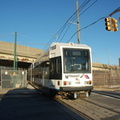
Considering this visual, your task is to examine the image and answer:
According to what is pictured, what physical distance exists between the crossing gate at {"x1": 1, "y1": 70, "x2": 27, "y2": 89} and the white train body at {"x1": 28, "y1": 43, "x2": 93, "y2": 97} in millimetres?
9996

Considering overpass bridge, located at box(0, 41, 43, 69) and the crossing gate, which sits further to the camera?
overpass bridge, located at box(0, 41, 43, 69)

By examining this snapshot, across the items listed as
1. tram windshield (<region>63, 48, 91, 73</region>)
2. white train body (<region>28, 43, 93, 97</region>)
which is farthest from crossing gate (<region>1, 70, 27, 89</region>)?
tram windshield (<region>63, 48, 91, 73</region>)

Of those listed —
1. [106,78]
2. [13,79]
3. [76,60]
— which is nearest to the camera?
Answer: [76,60]

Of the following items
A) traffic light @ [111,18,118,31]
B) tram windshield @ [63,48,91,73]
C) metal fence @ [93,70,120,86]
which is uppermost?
traffic light @ [111,18,118,31]

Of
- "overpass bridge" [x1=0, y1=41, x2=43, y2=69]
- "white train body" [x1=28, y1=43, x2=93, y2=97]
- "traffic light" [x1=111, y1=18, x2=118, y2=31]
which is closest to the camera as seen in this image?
"white train body" [x1=28, y1=43, x2=93, y2=97]

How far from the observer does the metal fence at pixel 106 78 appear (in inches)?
963

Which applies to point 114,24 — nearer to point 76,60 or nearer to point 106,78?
point 76,60

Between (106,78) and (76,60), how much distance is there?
53.9 feet

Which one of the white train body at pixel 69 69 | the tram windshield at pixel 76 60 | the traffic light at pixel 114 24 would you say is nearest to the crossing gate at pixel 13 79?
the white train body at pixel 69 69

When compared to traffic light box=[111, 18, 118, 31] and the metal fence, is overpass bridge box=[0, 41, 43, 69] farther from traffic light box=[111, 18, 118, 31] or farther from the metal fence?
traffic light box=[111, 18, 118, 31]

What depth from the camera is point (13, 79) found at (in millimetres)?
19797

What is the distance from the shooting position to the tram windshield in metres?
9.81

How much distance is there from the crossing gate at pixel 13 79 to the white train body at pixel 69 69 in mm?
9996

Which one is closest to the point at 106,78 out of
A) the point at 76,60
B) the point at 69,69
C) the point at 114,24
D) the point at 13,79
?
the point at 13,79
